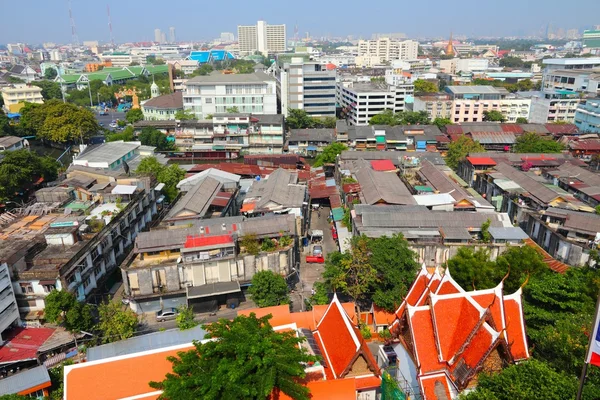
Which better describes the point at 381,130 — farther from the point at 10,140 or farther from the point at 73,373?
the point at 73,373

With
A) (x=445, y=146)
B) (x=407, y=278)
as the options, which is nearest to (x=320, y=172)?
(x=445, y=146)

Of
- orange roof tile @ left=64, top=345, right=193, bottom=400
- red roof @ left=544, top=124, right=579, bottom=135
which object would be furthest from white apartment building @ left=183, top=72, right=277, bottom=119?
orange roof tile @ left=64, top=345, right=193, bottom=400

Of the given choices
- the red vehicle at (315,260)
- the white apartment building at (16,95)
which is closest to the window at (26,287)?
the red vehicle at (315,260)

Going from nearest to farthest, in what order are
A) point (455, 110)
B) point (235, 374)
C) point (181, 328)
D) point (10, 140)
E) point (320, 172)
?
point (235, 374)
point (181, 328)
point (320, 172)
point (10, 140)
point (455, 110)

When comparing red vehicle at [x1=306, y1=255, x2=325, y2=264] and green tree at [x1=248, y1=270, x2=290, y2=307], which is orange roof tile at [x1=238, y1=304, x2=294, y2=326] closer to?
green tree at [x1=248, y1=270, x2=290, y2=307]

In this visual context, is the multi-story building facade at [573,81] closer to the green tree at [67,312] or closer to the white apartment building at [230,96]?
the white apartment building at [230,96]
